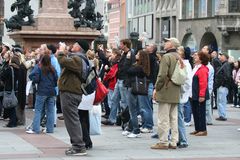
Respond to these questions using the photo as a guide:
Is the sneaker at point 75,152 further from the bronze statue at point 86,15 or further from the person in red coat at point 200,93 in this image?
the bronze statue at point 86,15

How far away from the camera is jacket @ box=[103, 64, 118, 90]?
59.0 feet

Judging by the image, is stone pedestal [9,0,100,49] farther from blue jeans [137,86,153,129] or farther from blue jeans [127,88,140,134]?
blue jeans [127,88,140,134]

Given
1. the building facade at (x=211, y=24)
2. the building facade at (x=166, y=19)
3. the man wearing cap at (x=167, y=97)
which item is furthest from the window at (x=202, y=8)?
the man wearing cap at (x=167, y=97)

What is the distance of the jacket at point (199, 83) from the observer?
15820 mm

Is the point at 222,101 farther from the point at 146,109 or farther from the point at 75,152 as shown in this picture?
the point at 75,152

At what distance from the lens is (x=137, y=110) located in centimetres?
1616

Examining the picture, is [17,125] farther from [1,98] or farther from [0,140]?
[0,140]

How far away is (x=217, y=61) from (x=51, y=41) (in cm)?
563

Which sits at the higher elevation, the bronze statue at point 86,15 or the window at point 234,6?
the window at point 234,6

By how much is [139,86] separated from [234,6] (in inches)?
1808

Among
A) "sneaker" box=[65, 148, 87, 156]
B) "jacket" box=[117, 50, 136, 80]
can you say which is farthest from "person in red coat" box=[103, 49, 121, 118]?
"sneaker" box=[65, 148, 87, 156]

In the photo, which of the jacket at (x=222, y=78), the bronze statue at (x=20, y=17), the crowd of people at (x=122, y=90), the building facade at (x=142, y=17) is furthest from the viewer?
the building facade at (x=142, y=17)

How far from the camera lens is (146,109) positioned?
16047 millimetres

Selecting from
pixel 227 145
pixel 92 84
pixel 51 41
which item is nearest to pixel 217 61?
pixel 51 41
